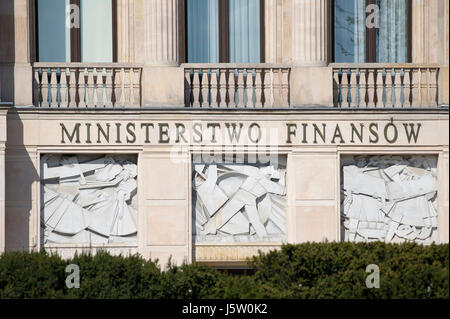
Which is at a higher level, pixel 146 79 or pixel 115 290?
pixel 146 79

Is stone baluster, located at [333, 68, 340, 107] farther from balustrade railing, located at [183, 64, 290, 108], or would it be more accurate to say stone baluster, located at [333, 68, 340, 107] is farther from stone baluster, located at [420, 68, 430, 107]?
stone baluster, located at [420, 68, 430, 107]

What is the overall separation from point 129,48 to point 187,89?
2086 mm

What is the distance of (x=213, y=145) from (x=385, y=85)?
17.2 ft

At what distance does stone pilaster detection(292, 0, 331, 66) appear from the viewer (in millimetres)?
Answer: 31188

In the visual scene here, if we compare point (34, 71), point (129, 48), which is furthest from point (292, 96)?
point (34, 71)

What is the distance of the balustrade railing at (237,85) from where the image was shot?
103 ft

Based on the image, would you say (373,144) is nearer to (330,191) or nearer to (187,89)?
(330,191)

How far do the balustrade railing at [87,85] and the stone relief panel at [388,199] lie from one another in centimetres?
630

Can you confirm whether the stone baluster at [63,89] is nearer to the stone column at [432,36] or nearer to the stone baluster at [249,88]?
the stone baluster at [249,88]

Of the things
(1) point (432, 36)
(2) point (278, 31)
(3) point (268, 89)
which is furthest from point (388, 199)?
(2) point (278, 31)

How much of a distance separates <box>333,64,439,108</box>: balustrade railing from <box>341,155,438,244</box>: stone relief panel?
155 centimetres

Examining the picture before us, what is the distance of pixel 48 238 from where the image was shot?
102 ft

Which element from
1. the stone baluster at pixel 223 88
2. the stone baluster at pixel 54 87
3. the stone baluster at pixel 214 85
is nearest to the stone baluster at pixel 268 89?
the stone baluster at pixel 223 88
